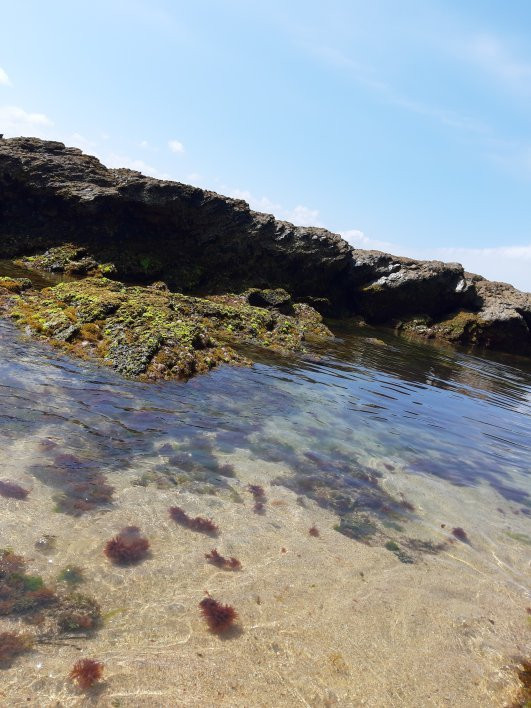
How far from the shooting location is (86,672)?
13.1ft

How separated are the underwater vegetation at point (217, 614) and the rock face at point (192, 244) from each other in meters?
32.0

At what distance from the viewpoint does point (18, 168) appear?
112 feet

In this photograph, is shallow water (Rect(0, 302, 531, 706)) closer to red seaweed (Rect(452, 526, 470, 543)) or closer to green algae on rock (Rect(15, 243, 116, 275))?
red seaweed (Rect(452, 526, 470, 543))

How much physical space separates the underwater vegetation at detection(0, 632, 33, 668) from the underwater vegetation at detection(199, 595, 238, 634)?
1755 millimetres

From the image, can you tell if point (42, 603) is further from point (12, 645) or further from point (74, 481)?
point (74, 481)

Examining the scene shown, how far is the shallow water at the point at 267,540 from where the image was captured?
Answer: 4367mm

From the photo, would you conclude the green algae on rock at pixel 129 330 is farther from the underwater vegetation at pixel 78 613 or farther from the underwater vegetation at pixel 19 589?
the underwater vegetation at pixel 78 613

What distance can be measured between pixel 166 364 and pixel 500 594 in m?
10.1

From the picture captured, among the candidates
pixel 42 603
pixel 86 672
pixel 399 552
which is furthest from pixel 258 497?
pixel 86 672

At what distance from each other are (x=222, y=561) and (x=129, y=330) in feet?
34.9

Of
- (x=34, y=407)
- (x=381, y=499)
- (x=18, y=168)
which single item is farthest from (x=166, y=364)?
(x=18, y=168)

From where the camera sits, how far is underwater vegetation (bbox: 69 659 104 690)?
3893mm

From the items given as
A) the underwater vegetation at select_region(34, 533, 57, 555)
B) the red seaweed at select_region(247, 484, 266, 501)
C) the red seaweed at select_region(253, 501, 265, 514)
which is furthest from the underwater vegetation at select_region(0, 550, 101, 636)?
the red seaweed at select_region(247, 484, 266, 501)

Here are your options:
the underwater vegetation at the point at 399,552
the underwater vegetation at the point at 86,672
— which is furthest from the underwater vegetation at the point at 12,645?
the underwater vegetation at the point at 399,552
